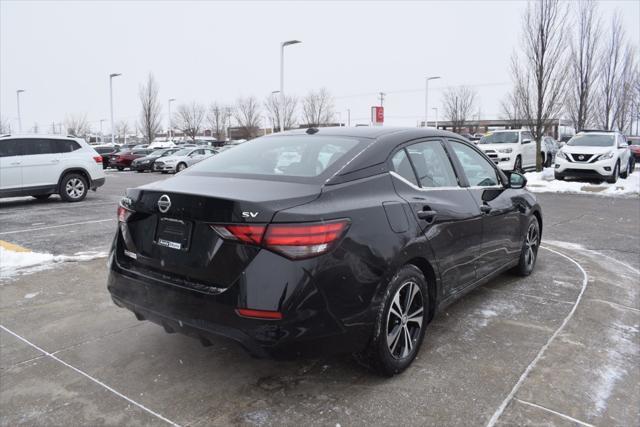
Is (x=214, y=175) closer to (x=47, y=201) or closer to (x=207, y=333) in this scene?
(x=207, y=333)

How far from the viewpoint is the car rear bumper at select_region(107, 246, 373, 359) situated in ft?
8.86

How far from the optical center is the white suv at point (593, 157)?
16734 mm

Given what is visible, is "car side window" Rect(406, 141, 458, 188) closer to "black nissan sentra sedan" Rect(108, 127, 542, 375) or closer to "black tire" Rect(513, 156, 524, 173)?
"black nissan sentra sedan" Rect(108, 127, 542, 375)

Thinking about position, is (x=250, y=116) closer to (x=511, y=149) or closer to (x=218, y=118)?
(x=218, y=118)

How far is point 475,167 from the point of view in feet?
15.2

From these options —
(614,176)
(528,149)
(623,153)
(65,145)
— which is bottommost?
(614,176)

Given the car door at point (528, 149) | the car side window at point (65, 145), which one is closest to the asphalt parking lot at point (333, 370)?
the car side window at point (65, 145)

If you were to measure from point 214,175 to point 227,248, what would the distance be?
823 mm

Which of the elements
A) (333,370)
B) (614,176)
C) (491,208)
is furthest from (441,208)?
(614,176)

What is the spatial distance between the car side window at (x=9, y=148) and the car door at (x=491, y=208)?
35.2ft

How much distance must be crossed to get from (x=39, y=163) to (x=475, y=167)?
35.4ft

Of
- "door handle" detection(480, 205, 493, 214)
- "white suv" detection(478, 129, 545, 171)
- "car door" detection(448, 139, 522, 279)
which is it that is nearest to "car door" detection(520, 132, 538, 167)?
"white suv" detection(478, 129, 545, 171)

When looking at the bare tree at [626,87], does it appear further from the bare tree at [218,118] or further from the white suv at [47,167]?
the bare tree at [218,118]

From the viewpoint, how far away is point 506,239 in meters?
4.82
